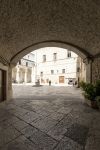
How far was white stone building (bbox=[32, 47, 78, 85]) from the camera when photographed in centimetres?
2870

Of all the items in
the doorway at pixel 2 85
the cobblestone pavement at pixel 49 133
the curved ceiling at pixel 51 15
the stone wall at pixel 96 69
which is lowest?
the cobblestone pavement at pixel 49 133

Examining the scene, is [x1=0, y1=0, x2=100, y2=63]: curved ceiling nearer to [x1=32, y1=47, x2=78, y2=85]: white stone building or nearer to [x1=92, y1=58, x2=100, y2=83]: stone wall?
[x1=92, y1=58, x2=100, y2=83]: stone wall

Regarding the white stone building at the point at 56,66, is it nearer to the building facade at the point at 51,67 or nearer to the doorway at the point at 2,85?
the building facade at the point at 51,67

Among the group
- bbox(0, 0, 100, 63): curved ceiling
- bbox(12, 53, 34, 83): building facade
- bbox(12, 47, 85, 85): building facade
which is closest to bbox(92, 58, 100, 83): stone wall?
bbox(0, 0, 100, 63): curved ceiling

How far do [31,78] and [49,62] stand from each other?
378 inches

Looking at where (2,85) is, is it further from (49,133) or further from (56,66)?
(56,66)

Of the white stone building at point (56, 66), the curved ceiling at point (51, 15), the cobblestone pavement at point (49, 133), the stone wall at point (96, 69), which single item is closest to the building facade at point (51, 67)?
the white stone building at point (56, 66)

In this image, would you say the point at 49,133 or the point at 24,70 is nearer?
the point at 49,133

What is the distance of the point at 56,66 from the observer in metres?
31.6

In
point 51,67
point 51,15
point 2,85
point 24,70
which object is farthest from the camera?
point 24,70

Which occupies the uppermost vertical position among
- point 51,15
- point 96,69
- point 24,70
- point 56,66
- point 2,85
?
point 56,66

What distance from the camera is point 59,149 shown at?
226 cm

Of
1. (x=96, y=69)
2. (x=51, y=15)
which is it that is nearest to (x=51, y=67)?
(x=96, y=69)

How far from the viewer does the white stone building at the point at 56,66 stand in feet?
94.2
